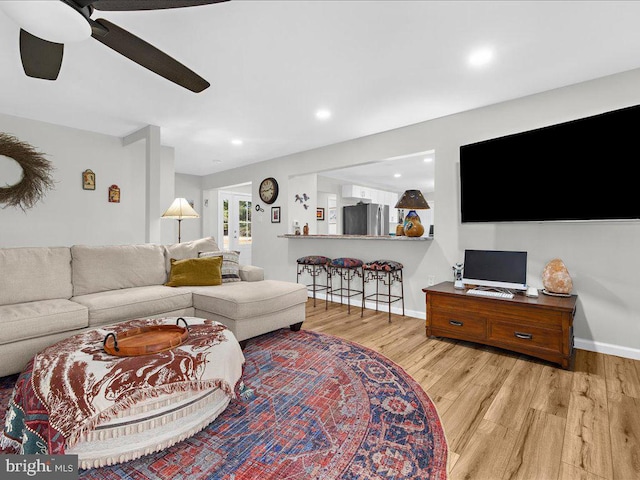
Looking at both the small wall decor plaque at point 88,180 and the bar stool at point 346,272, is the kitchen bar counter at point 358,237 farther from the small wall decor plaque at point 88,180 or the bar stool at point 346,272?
the small wall decor plaque at point 88,180

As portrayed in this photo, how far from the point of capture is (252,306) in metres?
2.75

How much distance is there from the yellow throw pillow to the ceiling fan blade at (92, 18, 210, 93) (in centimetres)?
177

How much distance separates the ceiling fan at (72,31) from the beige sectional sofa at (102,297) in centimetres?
159

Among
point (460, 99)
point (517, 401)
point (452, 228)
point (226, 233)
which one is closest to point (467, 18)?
point (460, 99)

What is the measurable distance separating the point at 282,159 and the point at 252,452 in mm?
4645

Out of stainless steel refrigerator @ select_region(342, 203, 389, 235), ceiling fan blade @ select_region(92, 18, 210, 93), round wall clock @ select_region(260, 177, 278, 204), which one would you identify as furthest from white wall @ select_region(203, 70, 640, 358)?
ceiling fan blade @ select_region(92, 18, 210, 93)

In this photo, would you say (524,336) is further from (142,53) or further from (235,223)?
(235,223)

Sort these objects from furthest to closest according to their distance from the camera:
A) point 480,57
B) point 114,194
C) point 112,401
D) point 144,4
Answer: point 114,194, point 480,57, point 144,4, point 112,401

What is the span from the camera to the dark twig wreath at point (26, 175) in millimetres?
3686

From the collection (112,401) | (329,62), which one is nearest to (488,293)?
(329,62)

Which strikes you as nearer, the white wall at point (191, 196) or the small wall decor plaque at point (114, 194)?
the small wall decor plaque at point (114, 194)

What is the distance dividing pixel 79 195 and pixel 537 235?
5469 mm

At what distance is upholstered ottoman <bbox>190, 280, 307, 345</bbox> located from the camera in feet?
8.88

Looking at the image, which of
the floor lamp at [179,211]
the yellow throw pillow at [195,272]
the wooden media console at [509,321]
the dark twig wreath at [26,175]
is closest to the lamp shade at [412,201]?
the wooden media console at [509,321]
